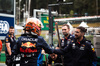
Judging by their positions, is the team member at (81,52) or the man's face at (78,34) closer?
the team member at (81,52)

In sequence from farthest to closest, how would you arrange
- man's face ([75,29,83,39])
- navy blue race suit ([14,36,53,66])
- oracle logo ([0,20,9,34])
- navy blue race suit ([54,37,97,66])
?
oracle logo ([0,20,9,34]) < man's face ([75,29,83,39]) < navy blue race suit ([54,37,97,66]) < navy blue race suit ([14,36,53,66])

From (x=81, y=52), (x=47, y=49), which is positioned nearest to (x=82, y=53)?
(x=81, y=52)

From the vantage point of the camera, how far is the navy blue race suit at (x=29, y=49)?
3963 millimetres

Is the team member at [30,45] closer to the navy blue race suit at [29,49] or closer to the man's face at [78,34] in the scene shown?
the navy blue race suit at [29,49]

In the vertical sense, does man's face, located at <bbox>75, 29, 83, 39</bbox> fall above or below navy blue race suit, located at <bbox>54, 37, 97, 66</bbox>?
above

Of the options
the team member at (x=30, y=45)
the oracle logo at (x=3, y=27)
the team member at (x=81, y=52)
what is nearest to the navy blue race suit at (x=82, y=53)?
the team member at (x=81, y=52)

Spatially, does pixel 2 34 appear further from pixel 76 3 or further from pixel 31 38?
pixel 76 3

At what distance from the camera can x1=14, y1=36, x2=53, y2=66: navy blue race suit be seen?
156 inches

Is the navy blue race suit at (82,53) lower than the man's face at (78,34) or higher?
lower

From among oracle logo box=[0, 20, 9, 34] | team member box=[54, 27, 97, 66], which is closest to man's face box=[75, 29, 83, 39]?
team member box=[54, 27, 97, 66]

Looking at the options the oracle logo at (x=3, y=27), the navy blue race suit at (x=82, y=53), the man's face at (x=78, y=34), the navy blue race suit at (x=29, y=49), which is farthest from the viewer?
the oracle logo at (x=3, y=27)

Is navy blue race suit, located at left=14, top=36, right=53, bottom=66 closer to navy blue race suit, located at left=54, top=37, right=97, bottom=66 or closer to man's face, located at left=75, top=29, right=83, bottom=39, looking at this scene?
navy blue race suit, located at left=54, top=37, right=97, bottom=66

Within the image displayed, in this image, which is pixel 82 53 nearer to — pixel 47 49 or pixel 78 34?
pixel 78 34

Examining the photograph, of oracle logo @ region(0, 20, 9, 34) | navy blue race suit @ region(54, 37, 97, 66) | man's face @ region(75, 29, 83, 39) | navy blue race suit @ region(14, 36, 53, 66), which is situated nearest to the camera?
navy blue race suit @ region(14, 36, 53, 66)
